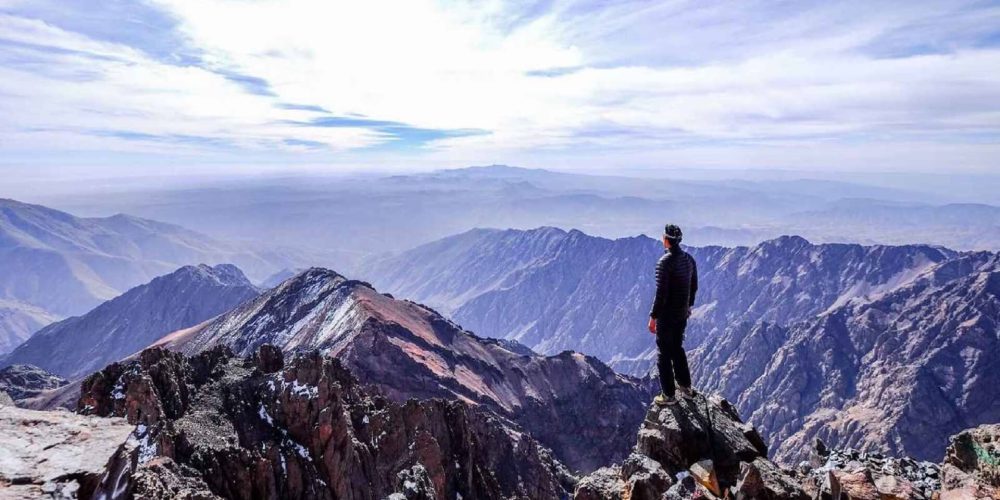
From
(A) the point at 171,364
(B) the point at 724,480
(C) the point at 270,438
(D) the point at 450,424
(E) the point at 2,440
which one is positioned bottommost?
(D) the point at 450,424

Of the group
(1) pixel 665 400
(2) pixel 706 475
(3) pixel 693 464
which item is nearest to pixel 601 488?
(3) pixel 693 464

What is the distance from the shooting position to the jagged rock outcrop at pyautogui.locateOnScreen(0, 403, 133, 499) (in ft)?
33.1

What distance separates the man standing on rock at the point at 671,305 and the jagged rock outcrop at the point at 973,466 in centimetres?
696

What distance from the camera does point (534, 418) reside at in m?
128

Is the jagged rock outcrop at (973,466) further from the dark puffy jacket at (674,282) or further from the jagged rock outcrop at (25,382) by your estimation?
the jagged rock outcrop at (25,382)

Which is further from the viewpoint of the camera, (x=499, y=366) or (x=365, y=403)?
(x=499, y=366)

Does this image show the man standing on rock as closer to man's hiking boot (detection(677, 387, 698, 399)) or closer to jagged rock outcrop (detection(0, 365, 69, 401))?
man's hiking boot (detection(677, 387, 698, 399))

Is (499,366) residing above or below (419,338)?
below

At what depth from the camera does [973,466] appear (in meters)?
17.4

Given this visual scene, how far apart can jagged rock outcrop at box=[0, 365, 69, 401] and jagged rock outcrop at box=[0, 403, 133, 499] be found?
160715 mm

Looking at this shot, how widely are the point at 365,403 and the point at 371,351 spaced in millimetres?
55383

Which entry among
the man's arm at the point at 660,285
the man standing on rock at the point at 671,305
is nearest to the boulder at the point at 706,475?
the man standing on rock at the point at 671,305

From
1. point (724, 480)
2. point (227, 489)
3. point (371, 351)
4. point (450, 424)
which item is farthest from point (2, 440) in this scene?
point (371, 351)

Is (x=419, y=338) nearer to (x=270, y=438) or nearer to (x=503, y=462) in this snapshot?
(x=503, y=462)
